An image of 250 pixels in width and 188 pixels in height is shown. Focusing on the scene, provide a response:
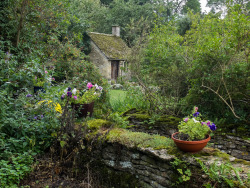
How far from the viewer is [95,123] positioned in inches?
171

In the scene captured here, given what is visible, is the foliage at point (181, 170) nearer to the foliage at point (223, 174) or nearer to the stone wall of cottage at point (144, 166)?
the stone wall of cottage at point (144, 166)

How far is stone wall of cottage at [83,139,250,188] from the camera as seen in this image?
2.77 m

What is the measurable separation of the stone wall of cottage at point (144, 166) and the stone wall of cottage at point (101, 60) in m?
15.4

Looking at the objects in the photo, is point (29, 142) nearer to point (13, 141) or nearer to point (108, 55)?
point (13, 141)

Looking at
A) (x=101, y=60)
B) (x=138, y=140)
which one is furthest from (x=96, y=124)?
(x=101, y=60)

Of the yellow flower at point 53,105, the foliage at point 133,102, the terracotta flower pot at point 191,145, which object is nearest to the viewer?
the terracotta flower pot at point 191,145

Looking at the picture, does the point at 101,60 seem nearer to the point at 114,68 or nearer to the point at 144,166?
the point at 114,68

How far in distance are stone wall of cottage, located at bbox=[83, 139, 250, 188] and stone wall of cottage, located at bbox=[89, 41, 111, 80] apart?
15420 mm

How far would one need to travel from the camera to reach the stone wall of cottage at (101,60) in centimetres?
1877

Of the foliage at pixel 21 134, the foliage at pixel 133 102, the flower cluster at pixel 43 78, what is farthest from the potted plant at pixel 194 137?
the flower cluster at pixel 43 78

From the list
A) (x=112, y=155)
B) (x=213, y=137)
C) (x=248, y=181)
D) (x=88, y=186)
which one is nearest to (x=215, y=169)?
(x=248, y=181)

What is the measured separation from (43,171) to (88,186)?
2.73ft

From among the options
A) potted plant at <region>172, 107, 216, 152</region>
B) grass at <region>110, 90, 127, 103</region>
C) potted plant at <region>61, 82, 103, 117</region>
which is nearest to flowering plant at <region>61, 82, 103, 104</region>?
potted plant at <region>61, 82, 103, 117</region>

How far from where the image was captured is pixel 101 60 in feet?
62.1
